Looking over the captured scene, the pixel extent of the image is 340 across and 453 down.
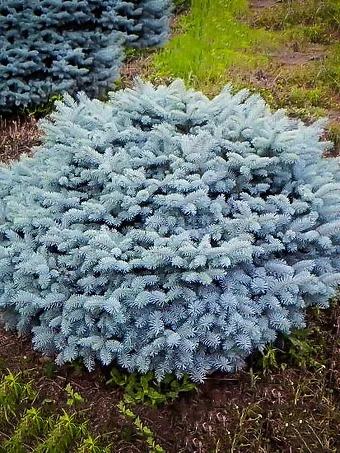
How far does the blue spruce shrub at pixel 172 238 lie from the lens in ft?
9.04

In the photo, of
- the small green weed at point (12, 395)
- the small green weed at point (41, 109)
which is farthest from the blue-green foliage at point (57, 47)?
the small green weed at point (12, 395)

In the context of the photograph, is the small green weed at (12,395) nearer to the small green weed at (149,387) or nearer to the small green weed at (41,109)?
the small green weed at (149,387)

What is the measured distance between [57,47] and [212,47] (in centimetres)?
188

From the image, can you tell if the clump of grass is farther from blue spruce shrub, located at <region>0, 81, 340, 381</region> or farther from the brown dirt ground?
the brown dirt ground

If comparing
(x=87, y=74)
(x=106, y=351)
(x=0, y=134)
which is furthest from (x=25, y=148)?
(x=106, y=351)

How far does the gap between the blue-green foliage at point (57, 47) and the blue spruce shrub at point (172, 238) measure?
217 centimetres

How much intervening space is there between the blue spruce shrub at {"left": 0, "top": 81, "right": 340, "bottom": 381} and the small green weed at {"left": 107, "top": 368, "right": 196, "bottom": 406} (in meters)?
0.09

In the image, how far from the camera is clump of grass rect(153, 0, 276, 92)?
5.86 meters

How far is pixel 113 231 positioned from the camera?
2.91 m

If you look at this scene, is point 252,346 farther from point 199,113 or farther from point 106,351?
point 199,113

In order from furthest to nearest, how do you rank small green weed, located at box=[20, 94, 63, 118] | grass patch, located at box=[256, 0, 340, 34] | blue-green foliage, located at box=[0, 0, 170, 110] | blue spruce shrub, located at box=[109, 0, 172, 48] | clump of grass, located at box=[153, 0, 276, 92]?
grass patch, located at box=[256, 0, 340, 34] → blue spruce shrub, located at box=[109, 0, 172, 48] → clump of grass, located at box=[153, 0, 276, 92] → small green weed, located at box=[20, 94, 63, 118] → blue-green foliage, located at box=[0, 0, 170, 110]

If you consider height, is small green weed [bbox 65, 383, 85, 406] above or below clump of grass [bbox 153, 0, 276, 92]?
below

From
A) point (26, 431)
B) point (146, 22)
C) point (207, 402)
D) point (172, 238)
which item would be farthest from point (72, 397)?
point (146, 22)

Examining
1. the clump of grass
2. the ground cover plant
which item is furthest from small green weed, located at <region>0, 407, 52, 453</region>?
the clump of grass
